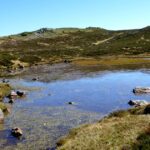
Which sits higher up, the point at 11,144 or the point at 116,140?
the point at 116,140

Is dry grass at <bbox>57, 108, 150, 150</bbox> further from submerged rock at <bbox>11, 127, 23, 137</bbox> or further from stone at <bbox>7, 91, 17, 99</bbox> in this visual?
stone at <bbox>7, 91, 17, 99</bbox>

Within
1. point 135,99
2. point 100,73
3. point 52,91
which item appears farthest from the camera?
point 100,73

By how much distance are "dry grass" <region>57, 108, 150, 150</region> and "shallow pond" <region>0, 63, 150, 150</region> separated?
12.6 feet

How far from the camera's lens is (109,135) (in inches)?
1371

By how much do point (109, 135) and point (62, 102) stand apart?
2992 cm

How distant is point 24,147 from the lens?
3941 cm

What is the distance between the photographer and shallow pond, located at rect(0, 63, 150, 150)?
143ft

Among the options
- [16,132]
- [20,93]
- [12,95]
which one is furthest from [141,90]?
[16,132]

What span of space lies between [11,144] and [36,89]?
40018 mm

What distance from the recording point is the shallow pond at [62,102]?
143ft

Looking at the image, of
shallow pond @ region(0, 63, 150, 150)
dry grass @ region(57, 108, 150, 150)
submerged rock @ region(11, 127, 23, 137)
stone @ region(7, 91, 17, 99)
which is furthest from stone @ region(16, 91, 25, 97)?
dry grass @ region(57, 108, 150, 150)

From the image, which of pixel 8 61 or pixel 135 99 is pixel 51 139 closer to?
pixel 135 99

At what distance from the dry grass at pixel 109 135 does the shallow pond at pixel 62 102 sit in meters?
3.83

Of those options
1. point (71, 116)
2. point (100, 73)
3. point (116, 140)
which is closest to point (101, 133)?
point (116, 140)
